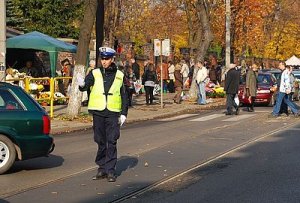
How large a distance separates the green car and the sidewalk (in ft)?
21.4

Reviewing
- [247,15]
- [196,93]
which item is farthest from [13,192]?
[247,15]

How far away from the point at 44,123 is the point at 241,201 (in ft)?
13.2

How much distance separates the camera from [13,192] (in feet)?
28.9

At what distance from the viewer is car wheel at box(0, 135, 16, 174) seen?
10336mm

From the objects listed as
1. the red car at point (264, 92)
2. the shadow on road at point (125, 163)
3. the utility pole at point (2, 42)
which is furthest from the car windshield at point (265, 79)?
the shadow on road at point (125, 163)

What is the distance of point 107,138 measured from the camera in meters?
9.40

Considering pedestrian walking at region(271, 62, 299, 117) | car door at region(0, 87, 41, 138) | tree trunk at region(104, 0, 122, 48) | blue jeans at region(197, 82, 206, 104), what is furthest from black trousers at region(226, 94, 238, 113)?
car door at region(0, 87, 41, 138)

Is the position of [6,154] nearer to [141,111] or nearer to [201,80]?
[141,111]

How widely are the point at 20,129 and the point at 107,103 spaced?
191 cm

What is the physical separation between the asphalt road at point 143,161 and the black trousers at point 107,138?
31 cm

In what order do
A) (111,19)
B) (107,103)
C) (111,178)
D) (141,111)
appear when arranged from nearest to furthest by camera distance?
(107,103) → (111,178) → (141,111) → (111,19)

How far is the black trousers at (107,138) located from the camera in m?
9.35

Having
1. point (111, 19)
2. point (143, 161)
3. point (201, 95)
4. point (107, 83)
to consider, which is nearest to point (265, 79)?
point (201, 95)

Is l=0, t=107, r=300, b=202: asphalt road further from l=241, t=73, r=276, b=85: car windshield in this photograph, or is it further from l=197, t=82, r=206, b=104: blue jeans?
l=241, t=73, r=276, b=85: car windshield
